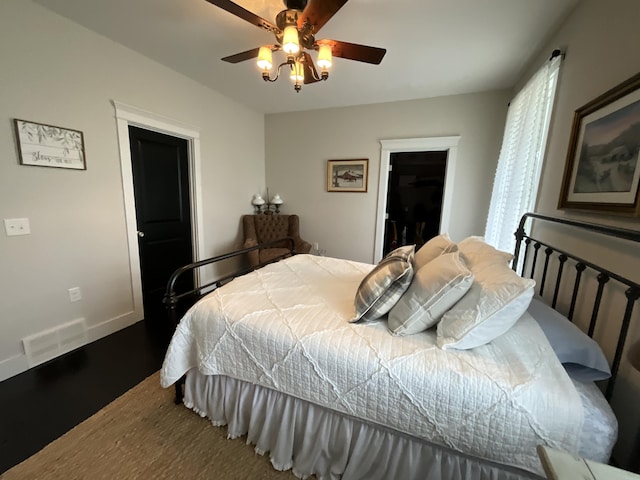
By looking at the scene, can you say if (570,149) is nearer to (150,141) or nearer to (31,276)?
(150,141)

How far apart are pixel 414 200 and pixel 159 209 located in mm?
3697

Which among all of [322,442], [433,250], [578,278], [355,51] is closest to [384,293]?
[433,250]

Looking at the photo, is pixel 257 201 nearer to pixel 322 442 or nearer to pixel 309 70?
pixel 309 70

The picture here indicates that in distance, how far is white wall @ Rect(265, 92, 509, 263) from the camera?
3307mm

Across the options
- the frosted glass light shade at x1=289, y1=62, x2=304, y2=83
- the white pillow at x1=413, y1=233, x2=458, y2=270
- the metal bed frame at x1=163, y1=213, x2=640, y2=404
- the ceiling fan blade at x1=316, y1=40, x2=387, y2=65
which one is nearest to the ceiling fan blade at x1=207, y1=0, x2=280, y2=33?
the frosted glass light shade at x1=289, y1=62, x2=304, y2=83

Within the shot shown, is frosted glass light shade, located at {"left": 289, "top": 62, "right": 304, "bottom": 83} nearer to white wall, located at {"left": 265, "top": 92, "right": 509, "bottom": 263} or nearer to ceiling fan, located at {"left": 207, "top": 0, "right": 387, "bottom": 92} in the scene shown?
ceiling fan, located at {"left": 207, "top": 0, "right": 387, "bottom": 92}

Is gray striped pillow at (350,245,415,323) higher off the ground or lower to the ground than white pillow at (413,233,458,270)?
lower

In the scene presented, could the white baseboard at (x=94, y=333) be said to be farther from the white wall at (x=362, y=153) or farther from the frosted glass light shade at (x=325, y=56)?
the frosted glass light shade at (x=325, y=56)

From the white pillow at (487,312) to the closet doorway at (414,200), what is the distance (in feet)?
9.78

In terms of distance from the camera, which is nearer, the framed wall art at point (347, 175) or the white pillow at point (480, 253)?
the white pillow at point (480, 253)

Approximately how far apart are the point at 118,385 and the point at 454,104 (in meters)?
4.42

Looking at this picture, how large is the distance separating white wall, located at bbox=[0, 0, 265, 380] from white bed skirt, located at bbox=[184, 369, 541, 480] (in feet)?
5.03

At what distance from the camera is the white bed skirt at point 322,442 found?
1.03 meters

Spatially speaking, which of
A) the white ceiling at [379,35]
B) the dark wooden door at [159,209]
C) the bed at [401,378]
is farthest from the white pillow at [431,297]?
the dark wooden door at [159,209]
